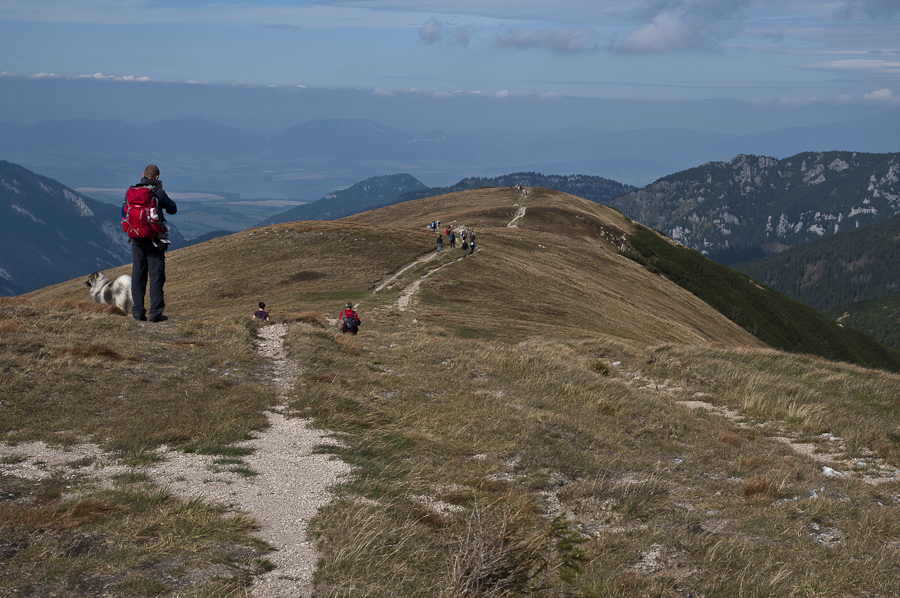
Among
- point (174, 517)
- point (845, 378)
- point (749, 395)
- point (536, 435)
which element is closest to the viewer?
point (174, 517)

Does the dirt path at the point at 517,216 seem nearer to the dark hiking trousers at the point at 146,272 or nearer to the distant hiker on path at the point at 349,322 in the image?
the distant hiker on path at the point at 349,322

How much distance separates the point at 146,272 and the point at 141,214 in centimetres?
246

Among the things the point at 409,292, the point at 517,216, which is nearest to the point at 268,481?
the point at 409,292

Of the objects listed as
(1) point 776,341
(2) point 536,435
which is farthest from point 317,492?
(1) point 776,341

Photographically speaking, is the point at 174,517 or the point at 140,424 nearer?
the point at 174,517

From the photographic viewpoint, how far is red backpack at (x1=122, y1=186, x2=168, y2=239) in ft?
51.4

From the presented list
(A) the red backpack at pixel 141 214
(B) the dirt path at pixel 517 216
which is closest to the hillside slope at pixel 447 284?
(A) the red backpack at pixel 141 214

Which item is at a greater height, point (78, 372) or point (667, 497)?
point (78, 372)

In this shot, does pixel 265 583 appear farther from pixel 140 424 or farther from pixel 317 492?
pixel 140 424

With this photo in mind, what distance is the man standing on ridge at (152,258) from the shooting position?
622 inches

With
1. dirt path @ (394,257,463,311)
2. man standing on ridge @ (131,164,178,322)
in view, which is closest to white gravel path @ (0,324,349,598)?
man standing on ridge @ (131,164,178,322)

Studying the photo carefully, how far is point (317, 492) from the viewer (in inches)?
357

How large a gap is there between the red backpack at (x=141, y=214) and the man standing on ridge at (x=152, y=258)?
0.13m

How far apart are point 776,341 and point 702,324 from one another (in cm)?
7361
